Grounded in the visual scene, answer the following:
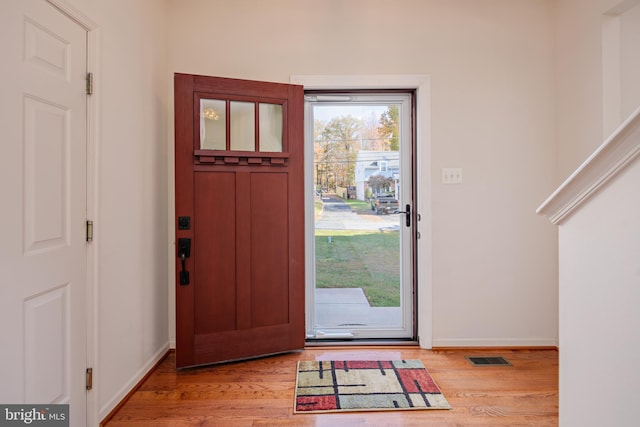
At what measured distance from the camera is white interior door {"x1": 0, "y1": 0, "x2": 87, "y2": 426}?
1.34 m

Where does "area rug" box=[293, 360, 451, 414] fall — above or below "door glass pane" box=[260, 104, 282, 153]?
below

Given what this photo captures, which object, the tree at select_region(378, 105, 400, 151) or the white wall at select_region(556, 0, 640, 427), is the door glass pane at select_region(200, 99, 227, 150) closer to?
the tree at select_region(378, 105, 400, 151)

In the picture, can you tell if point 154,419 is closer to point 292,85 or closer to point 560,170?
point 292,85

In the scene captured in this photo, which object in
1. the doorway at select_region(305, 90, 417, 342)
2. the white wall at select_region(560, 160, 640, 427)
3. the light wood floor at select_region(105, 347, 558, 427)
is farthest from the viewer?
the doorway at select_region(305, 90, 417, 342)

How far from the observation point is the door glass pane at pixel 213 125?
259cm

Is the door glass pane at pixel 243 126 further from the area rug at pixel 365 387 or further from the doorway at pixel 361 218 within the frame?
the area rug at pixel 365 387

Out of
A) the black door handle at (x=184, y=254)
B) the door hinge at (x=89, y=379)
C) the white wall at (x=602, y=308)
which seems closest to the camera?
the white wall at (x=602, y=308)

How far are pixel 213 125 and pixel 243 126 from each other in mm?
218

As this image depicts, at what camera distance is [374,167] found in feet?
10.2

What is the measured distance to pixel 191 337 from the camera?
100.0 inches

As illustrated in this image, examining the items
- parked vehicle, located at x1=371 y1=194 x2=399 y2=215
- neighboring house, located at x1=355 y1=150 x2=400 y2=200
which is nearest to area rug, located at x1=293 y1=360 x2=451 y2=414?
parked vehicle, located at x1=371 y1=194 x2=399 y2=215

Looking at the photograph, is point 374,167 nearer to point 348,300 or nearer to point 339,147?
point 339,147

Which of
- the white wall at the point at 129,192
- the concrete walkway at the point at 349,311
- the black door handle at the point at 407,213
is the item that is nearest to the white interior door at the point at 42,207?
the white wall at the point at 129,192

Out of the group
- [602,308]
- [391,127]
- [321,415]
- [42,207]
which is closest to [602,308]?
[602,308]
